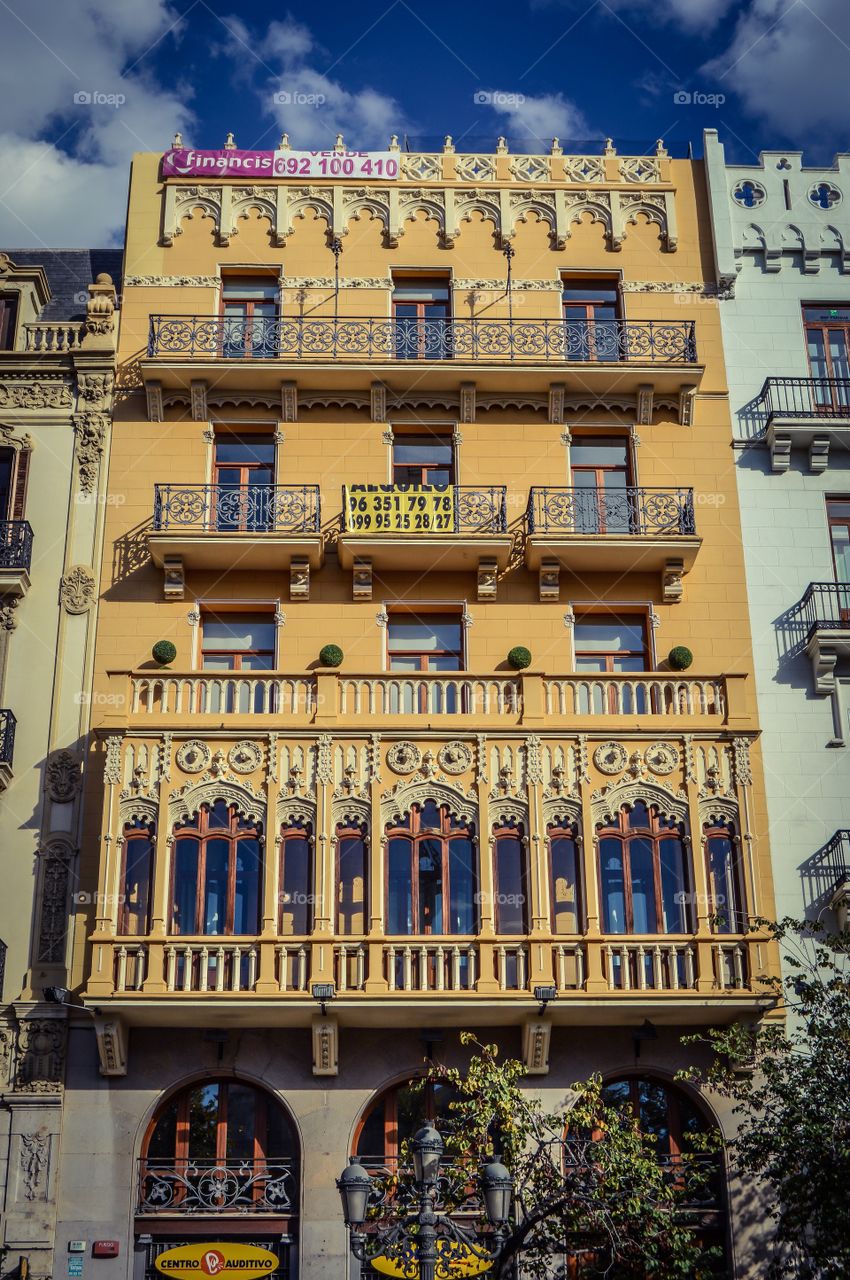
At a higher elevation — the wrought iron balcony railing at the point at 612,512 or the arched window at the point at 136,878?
the wrought iron balcony railing at the point at 612,512

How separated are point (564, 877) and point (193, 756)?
6470mm

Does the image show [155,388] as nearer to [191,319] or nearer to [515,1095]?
[191,319]

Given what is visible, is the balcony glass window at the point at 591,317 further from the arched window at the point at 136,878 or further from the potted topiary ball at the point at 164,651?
the arched window at the point at 136,878

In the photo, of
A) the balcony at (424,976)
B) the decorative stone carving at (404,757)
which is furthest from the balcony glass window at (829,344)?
the balcony at (424,976)

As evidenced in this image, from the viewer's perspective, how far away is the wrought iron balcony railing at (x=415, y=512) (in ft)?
98.5

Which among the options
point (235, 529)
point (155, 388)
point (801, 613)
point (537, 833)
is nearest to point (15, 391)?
point (155, 388)

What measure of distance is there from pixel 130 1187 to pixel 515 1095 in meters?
7.15

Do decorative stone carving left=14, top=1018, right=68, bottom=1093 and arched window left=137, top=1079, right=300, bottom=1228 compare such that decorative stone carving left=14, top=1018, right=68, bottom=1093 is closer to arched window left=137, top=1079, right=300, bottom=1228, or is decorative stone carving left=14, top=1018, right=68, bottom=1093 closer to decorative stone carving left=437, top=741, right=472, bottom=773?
arched window left=137, top=1079, right=300, bottom=1228

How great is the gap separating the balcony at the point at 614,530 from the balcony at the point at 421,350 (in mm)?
2349

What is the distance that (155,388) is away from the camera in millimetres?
31281

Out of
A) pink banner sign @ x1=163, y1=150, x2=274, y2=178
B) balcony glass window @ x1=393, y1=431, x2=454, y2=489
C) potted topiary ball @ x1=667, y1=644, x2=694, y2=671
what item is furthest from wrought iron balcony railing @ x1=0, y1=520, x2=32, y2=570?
potted topiary ball @ x1=667, y1=644, x2=694, y2=671

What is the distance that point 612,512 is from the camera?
30.7 metres

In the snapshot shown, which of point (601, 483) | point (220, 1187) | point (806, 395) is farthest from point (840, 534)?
point (220, 1187)

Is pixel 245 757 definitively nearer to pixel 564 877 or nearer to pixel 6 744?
pixel 6 744
